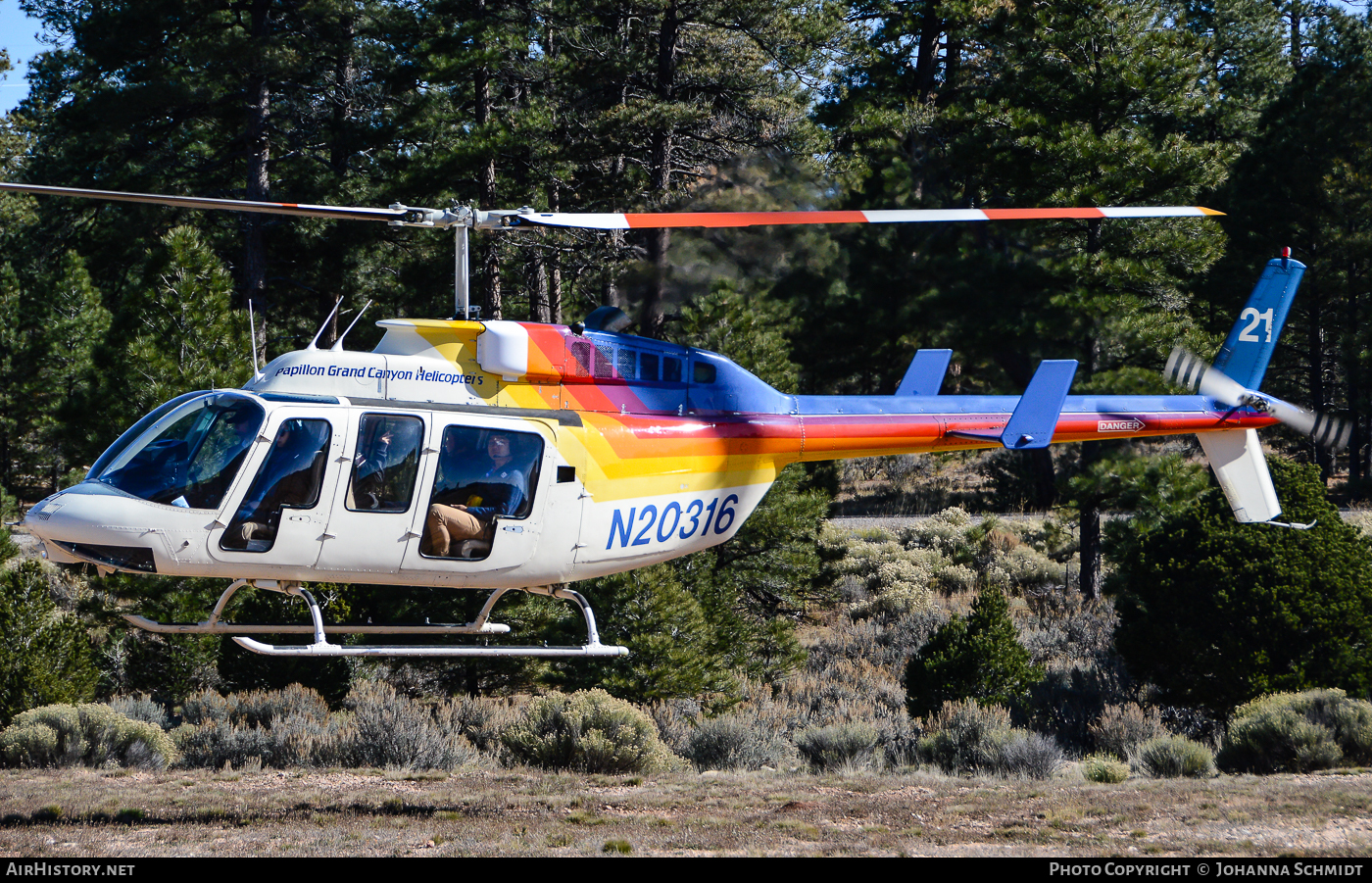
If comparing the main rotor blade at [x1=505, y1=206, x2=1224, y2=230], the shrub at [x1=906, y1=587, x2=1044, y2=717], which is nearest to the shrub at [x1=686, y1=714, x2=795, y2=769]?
the shrub at [x1=906, y1=587, x2=1044, y2=717]

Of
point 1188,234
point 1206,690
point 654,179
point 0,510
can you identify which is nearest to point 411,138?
point 654,179

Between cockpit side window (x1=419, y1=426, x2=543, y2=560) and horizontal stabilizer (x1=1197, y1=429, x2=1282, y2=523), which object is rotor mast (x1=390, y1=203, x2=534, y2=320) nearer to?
cockpit side window (x1=419, y1=426, x2=543, y2=560)

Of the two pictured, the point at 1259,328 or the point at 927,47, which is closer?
the point at 1259,328

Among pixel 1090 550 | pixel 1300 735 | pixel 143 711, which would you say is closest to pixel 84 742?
pixel 143 711

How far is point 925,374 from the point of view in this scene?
9.90 metres

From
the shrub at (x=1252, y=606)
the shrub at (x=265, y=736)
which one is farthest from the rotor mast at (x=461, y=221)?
the shrub at (x=1252, y=606)

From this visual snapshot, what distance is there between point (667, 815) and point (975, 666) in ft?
20.6

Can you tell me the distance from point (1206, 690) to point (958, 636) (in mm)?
3015

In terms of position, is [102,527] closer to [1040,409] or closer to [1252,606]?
[1040,409]

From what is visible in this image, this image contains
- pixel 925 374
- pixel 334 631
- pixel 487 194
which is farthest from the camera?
pixel 487 194

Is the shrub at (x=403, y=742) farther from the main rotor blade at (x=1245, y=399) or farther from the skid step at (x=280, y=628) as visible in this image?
the main rotor blade at (x=1245, y=399)

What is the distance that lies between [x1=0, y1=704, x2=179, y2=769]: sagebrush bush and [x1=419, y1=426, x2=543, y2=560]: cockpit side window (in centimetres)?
592

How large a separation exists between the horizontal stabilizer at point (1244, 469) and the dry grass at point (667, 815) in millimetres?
2447

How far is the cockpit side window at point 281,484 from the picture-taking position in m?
7.15
